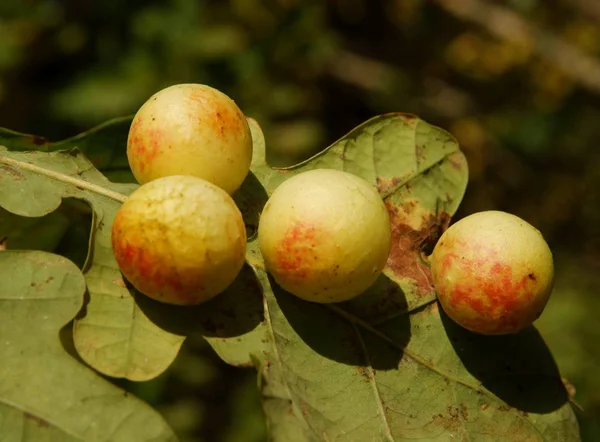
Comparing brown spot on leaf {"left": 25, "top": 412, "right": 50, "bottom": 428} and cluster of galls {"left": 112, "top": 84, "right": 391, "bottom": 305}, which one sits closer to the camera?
brown spot on leaf {"left": 25, "top": 412, "right": 50, "bottom": 428}

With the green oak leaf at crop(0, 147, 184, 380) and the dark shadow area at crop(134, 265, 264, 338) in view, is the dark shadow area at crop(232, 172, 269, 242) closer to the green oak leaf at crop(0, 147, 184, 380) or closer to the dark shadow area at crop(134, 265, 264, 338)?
the dark shadow area at crop(134, 265, 264, 338)

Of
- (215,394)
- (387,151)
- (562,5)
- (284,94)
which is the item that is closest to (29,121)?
(284,94)

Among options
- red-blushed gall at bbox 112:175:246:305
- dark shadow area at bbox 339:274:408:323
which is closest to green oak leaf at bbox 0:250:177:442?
red-blushed gall at bbox 112:175:246:305

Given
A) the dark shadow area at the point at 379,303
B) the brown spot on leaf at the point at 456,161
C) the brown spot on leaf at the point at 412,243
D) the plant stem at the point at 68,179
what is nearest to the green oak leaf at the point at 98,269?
the plant stem at the point at 68,179

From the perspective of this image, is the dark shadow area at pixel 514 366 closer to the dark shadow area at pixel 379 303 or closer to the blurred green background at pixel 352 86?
the dark shadow area at pixel 379 303

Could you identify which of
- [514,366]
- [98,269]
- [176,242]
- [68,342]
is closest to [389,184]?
[514,366]

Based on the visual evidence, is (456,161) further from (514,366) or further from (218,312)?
(218,312)
